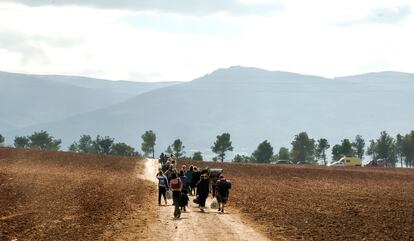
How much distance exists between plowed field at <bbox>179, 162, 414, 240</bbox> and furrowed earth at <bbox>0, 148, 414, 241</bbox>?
44mm

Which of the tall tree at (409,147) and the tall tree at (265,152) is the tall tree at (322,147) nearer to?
the tall tree at (265,152)

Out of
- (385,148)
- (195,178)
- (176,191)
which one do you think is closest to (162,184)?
(195,178)

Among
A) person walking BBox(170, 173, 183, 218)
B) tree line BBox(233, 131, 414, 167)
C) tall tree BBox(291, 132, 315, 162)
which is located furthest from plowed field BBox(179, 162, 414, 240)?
tall tree BBox(291, 132, 315, 162)

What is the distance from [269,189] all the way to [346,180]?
21.5m

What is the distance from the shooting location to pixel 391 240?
29875 mm

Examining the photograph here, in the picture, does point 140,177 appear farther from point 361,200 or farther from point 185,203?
point 185,203

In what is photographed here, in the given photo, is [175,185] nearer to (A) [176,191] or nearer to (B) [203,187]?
(A) [176,191]

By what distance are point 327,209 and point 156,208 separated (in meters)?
10.8

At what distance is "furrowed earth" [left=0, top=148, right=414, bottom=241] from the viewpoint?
31797mm

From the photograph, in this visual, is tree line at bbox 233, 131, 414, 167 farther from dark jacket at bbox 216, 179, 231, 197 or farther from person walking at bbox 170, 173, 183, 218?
person walking at bbox 170, 173, 183, 218

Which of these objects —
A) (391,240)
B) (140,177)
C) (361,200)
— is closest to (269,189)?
(361,200)

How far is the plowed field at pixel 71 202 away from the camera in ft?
104

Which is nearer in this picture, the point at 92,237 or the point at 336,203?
the point at 92,237

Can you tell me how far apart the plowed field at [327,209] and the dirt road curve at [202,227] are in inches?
45.4
